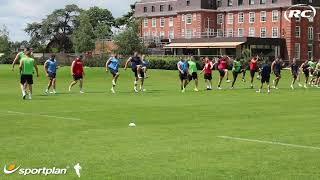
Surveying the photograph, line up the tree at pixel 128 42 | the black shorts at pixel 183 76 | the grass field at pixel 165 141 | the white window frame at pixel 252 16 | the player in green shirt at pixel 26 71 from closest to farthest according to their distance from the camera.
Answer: the grass field at pixel 165 141
the player in green shirt at pixel 26 71
the black shorts at pixel 183 76
the tree at pixel 128 42
the white window frame at pixel 252 16

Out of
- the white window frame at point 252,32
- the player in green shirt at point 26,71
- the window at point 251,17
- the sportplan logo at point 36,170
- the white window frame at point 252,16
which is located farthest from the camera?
the white window frame at point 252,32

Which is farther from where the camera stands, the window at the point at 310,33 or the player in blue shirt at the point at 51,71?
the window at the point at 310,33

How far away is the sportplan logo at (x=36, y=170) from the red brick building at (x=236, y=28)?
84.8 metres

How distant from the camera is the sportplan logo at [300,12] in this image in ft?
336

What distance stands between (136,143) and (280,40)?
91.5 meters

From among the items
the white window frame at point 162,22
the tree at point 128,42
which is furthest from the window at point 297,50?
the white window frame at point 162,22

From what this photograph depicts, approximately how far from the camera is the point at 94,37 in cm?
11619

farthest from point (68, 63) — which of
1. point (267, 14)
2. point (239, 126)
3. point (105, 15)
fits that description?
point (239, 126)

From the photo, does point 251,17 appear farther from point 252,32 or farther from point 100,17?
point 100,17

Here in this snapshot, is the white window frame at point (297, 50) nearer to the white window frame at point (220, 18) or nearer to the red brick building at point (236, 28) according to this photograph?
the red brick building at point (236, 28)

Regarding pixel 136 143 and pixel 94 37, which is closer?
pixel 136 143

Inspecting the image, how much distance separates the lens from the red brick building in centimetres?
9800

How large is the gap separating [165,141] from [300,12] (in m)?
95.7

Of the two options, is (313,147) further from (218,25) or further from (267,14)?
(218,25)
